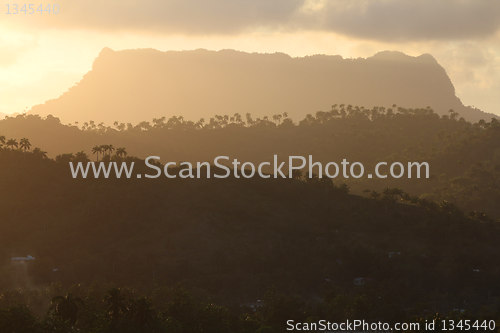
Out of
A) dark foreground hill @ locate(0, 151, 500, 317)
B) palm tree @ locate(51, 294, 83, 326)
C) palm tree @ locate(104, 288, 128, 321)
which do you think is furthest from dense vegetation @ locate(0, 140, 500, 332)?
palm tree @ locate(51, 294, 83, 326)

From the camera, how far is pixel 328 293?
430 feet

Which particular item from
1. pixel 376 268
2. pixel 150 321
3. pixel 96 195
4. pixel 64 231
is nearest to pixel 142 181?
pixel 96 195

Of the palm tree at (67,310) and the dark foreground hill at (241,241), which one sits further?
the dark foreground hill at (241,241)

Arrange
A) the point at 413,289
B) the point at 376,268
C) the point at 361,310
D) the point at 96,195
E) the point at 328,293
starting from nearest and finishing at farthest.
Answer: the point at 361,310
the point at 328,293
the point at 413,289
the point at 376,268
the point at 96,195

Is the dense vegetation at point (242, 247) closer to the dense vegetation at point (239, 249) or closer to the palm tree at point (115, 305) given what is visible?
the dense vegetation at point (239, 249)

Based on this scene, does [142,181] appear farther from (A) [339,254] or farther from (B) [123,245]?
(A) [339,254]

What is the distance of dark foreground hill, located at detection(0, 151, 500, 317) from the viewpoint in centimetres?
13838

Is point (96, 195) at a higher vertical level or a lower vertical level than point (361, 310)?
higher

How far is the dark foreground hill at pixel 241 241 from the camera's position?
13838cm

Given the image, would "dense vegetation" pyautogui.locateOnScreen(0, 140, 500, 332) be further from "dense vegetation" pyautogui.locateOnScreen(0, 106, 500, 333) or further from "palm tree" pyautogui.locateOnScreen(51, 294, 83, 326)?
"palm tree" pyautogui.locateOnScreen(51, 294, 83, 326)

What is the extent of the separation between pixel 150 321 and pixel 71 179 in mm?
113663

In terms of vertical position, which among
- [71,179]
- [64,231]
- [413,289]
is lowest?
[413,289]

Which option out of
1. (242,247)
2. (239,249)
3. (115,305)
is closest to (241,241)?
(242,247)

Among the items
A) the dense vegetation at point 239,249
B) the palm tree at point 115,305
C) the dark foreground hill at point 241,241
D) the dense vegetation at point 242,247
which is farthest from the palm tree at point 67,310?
the dark foreground hill at point 241,241
